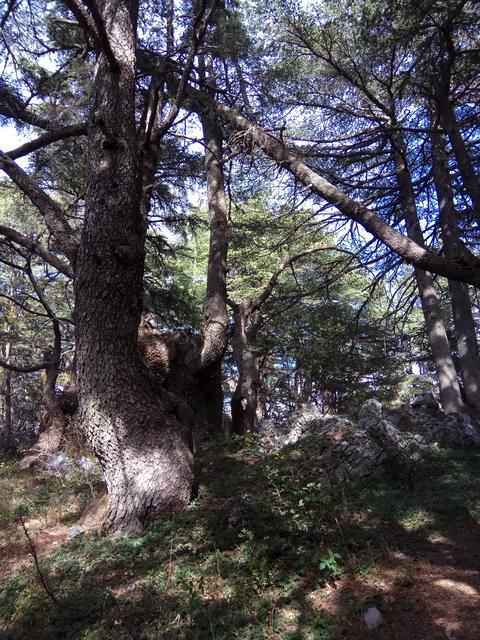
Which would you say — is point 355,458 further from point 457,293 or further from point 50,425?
point 457,293

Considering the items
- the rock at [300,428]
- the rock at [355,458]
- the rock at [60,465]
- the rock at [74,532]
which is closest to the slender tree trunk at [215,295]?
the rock at [300,428]

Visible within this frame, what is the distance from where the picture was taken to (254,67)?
8195 mm

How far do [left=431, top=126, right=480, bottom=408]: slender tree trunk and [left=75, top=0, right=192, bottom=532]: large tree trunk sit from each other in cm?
680

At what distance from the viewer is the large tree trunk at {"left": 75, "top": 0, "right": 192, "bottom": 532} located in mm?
4332

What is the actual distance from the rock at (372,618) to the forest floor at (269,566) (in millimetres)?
38

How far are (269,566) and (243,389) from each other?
5.20 meters

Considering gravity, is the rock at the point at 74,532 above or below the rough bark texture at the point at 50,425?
below

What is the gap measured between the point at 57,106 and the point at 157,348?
14.4 feet

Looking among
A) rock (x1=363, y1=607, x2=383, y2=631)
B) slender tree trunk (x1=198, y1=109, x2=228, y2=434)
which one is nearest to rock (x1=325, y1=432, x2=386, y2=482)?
slender tree trunk (x1=198, y1=109, x2=228, y2=434)

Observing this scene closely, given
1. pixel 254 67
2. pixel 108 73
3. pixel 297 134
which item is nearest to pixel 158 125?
pixel 108 73

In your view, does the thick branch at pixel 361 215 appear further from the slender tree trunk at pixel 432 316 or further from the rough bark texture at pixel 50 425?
the rough bark texture at pixel 50 425

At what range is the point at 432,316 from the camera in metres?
10.4

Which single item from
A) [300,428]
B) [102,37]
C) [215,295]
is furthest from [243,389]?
[102,37]

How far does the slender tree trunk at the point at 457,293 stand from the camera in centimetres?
921
